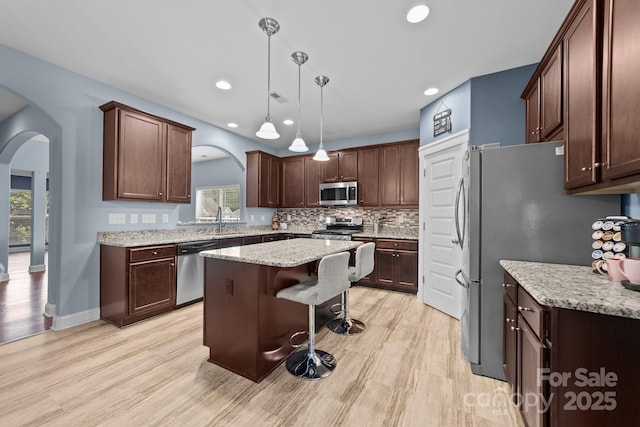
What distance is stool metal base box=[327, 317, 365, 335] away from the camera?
2.73m

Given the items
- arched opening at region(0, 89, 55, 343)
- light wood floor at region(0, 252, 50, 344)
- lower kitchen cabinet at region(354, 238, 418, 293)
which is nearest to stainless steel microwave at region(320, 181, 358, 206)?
lower kitchen cabinet at region(354, 238, 418, 293)

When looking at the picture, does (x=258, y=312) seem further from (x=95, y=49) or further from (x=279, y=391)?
(x=95, y=49)

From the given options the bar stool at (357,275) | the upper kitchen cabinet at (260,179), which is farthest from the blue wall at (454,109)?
the upper kitchen cabinet at (260,179)

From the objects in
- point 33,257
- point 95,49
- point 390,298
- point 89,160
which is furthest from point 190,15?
point 33,257

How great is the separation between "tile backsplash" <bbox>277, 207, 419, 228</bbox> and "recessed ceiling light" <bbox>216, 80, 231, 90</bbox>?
3059mm

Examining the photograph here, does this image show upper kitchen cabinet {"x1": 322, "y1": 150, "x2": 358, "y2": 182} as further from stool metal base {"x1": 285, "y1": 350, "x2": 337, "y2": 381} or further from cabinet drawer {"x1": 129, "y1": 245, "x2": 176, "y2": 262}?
stool metal base {"x1": 285, "y1": 350, "x2": 337, "y2": 381}

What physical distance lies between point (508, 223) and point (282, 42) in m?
2.42

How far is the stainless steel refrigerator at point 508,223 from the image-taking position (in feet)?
5.54

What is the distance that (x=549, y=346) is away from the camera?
3.55 ft

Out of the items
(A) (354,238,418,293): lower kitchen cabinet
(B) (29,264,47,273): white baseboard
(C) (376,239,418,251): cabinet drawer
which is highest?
(C) (376,239,418,251): cabinet drawer

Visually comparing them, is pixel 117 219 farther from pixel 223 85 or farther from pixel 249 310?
pixel 249 310

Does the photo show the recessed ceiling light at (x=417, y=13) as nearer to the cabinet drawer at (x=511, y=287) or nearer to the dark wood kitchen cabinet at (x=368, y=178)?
the cabinet drawer at (x=511, y=287)

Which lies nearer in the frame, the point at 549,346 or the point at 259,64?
the point at 549,346

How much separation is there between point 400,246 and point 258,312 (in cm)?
286
